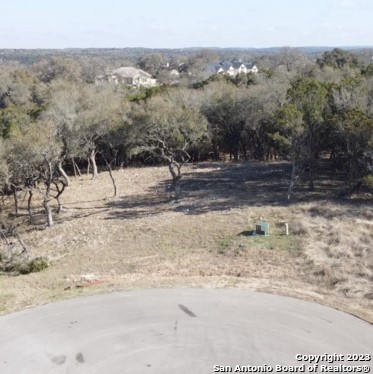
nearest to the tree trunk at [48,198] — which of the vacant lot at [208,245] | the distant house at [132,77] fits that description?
the vacant lot at [208,245]

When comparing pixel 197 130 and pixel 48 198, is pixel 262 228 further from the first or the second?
pixel 48 198

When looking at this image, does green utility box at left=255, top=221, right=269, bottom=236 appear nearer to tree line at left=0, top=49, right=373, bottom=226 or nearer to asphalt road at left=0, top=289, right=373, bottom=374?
tree line at left=0, top=49, right=373, bottom=226

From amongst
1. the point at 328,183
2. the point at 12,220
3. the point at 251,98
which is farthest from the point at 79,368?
the point at 251,98

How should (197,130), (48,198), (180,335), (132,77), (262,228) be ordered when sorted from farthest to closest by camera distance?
(132,77)
(197,130)
(48,198)
(262,228)
(180,335)

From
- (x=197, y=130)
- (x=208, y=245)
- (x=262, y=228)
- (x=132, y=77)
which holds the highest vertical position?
(x=132, y=77)

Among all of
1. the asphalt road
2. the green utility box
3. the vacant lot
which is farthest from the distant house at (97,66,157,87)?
the asphalt road

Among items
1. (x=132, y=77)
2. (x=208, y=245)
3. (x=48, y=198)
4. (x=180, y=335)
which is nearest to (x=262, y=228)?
(x=208, y=245)
